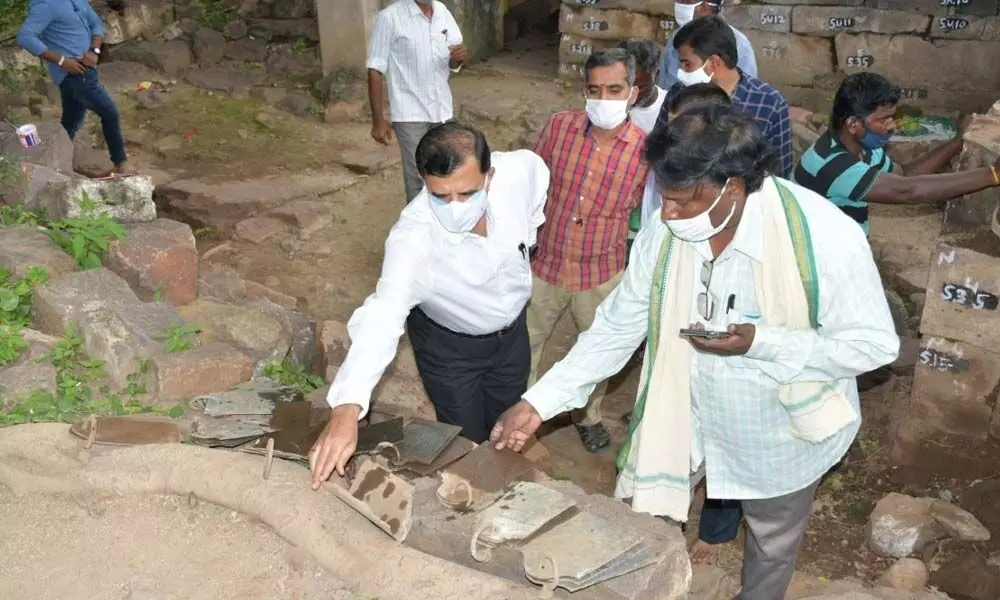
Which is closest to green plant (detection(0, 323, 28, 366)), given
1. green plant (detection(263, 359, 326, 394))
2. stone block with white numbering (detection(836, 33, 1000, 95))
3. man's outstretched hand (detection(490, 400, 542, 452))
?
green plant (detection(263, 359, 326, 394))

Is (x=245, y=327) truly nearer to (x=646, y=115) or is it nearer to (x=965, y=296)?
(x=646, y=115)

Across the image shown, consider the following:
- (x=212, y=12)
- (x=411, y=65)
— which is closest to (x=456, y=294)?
(x=411, y=65)

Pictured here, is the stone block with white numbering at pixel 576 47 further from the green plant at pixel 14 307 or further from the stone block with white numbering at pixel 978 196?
the green plant at pixel 14 307

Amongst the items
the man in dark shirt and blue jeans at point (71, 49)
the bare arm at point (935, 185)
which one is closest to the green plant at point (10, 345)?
the man in dark shirt and blue jeans at point (71, 49)

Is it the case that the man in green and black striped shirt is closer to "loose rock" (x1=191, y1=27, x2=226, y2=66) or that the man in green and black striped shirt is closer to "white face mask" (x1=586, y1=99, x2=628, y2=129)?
"white face mask" (x1=586, y1=99, x2=628, y2=129)

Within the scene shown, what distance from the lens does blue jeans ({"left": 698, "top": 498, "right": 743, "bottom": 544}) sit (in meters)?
3.58

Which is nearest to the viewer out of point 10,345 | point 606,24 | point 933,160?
point 10,345

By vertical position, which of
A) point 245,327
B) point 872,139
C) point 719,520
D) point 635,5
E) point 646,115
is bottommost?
point 719,520

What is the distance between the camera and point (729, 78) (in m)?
4.18

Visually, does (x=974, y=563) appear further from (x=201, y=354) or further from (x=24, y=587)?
(x=24, y=587)

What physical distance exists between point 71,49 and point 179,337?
11.0 feet

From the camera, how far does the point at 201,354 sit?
3.76 m

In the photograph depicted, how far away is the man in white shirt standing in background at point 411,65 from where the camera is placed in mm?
5734

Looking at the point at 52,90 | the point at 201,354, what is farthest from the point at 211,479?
the point at 52,90
